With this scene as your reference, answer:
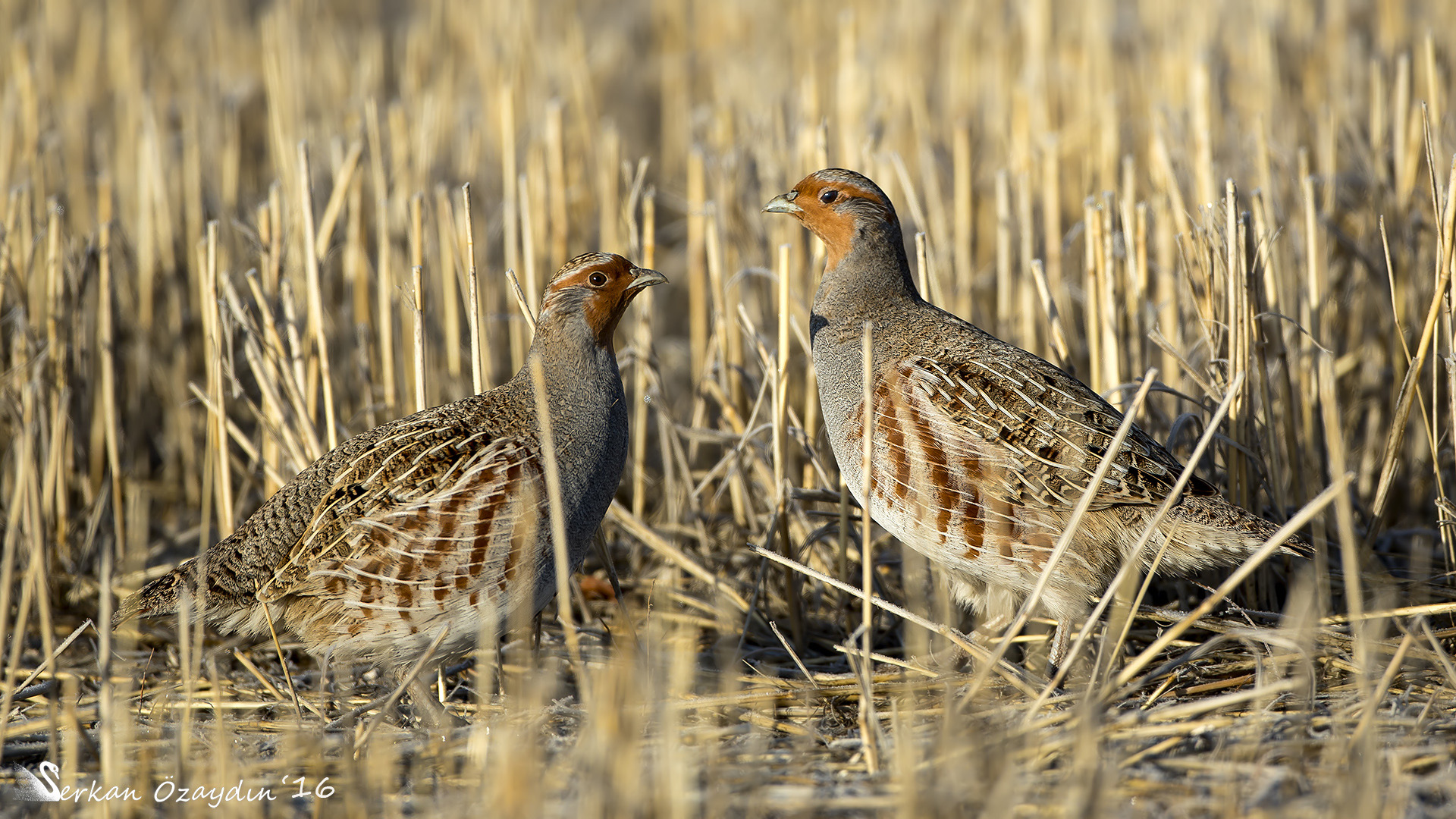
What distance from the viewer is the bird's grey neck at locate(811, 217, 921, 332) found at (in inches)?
170

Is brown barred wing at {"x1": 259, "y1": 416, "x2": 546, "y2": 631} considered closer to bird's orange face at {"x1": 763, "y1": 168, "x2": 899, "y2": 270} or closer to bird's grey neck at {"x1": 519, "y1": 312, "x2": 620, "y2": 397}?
bird's grey neck at {"x1": 519, "y1": 312, "x2": 620, "y2": 397}

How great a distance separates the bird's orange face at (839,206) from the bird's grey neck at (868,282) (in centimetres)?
5

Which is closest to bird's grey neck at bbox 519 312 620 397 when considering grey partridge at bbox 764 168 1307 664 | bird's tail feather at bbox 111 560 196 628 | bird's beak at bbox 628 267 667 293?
bird's beak at bbox 628 267 667 293

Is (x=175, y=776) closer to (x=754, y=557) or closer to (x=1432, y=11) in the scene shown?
(x=754, y=557)

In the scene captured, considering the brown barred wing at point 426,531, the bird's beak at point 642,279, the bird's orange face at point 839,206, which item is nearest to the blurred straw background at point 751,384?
the bird's orange face at point 839,206

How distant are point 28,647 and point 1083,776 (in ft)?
13.5

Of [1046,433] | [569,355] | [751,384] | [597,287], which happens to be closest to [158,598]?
[569,355]

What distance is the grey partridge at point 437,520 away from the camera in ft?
12.1

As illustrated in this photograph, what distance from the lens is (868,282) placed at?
4.35 m

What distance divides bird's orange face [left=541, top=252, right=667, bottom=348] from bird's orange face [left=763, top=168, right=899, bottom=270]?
0.70m

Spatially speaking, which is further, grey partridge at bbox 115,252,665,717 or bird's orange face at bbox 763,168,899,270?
bird's orange face at bbox 763,168,899,270

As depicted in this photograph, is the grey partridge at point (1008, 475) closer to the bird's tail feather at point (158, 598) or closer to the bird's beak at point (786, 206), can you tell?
the bird's beak at point (786, 206)

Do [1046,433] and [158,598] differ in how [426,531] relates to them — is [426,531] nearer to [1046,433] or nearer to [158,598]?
[158,598]

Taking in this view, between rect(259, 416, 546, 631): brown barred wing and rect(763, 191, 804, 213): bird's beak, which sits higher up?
rect(763, 191, 804, 213): bird's beak
